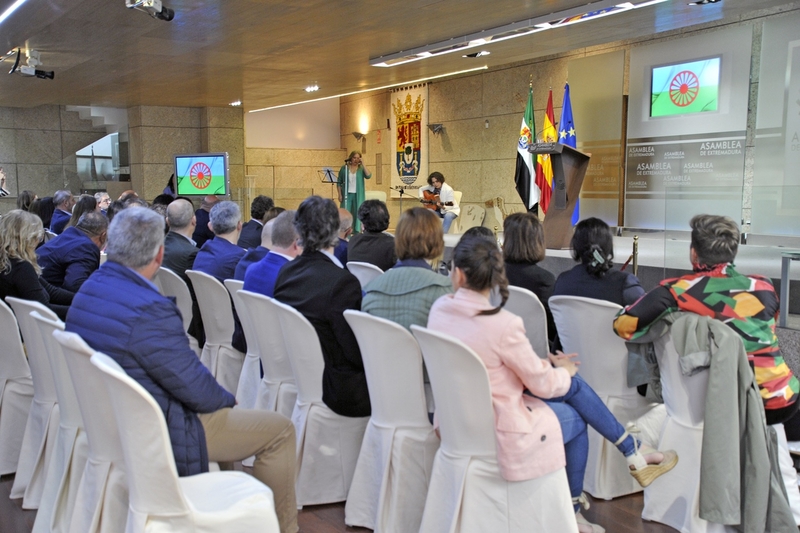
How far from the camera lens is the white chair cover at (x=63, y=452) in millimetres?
2555

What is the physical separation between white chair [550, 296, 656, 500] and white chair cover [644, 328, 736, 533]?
245 mm

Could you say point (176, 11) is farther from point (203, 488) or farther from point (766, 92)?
point (766, 92)

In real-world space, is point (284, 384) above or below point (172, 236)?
below

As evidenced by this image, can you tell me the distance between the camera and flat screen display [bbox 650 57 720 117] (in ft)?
32.0

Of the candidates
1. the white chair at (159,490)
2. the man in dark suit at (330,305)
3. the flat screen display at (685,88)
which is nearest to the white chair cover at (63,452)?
the white chair at (159,490)

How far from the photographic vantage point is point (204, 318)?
4.15 m

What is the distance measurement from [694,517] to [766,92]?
792 centimetres

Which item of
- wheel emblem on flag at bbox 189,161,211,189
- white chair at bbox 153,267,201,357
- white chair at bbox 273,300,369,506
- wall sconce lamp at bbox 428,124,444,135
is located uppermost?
wall sconce lamp at bbox 428,124,444,135

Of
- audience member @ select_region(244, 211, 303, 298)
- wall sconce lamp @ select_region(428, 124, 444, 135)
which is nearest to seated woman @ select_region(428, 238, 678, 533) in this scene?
audience member @ select_region(244, 211, 303, 298)

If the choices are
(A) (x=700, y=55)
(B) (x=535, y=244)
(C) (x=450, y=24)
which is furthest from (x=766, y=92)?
(B) (x=535, y=244)

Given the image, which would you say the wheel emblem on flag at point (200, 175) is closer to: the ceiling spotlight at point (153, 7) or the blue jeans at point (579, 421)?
the ceiling spotlight at point (153, 7)

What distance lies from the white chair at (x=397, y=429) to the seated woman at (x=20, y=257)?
1.95m

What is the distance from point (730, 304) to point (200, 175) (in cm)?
1040

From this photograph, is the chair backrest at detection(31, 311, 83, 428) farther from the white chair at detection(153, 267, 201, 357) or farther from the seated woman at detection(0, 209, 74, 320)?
the white chair at detection(153, 267, 201, 357)
